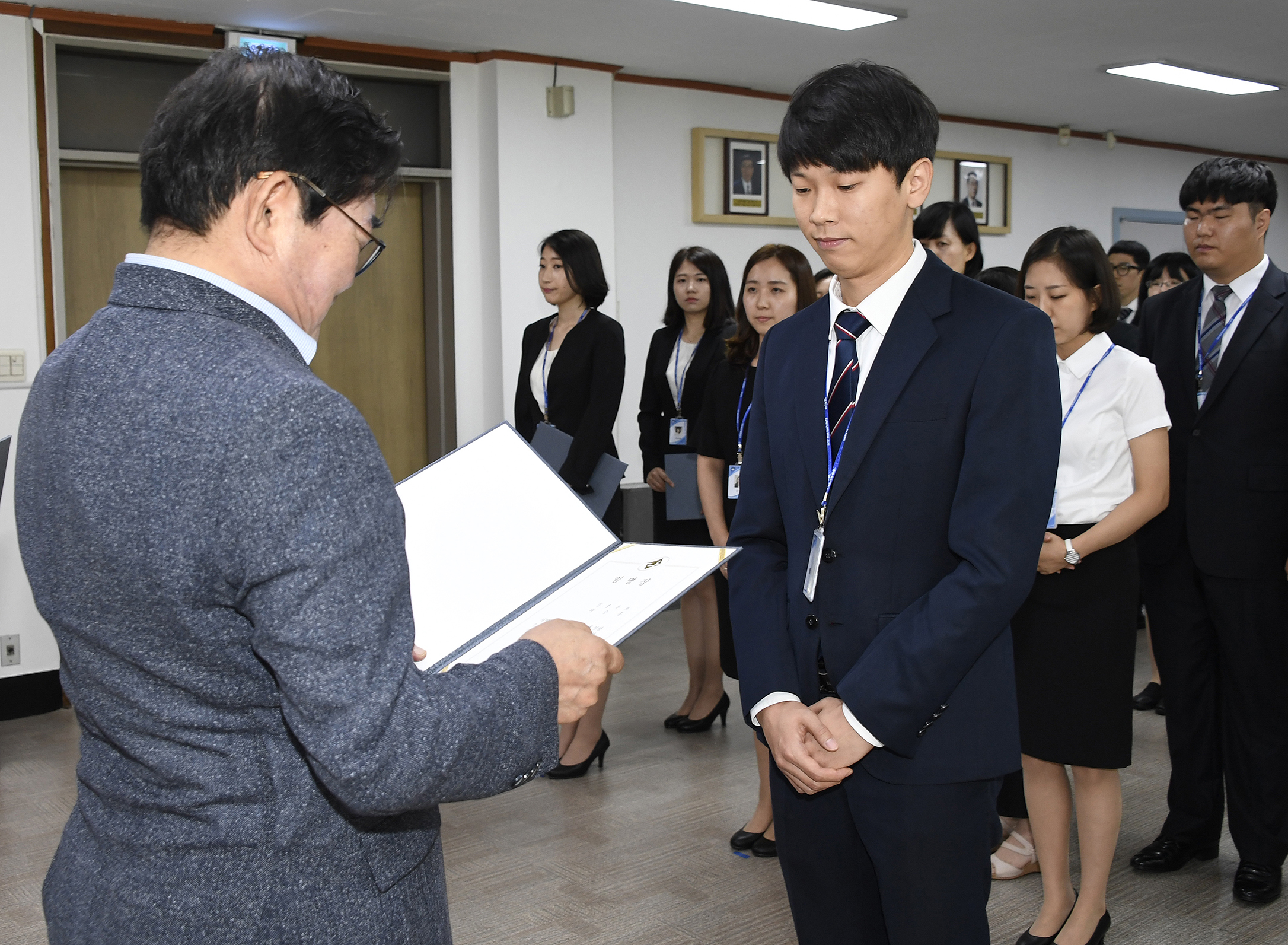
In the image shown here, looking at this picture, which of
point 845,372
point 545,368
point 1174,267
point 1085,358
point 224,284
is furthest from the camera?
point 1174,267

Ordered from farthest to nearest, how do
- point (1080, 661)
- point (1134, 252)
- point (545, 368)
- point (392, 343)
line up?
1. point (392, 343)
2. point (1134, 252)
3. point (545, 368)
4. point (1080, 661)

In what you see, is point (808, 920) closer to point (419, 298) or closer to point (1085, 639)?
point (1085, 639)

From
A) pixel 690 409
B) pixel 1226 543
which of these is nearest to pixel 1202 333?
pixel 1226 543

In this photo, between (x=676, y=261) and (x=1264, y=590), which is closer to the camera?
(x=1264, y=590)

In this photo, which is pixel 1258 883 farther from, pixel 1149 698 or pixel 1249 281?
pixel 1149 698

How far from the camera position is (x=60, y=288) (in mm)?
5082

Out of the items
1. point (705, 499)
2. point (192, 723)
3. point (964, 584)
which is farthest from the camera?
point (705, 499)

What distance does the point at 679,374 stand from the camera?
14.6 feet

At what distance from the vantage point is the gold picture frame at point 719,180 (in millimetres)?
7105

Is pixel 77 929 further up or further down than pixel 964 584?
further down

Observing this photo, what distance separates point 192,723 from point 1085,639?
83.9 inches

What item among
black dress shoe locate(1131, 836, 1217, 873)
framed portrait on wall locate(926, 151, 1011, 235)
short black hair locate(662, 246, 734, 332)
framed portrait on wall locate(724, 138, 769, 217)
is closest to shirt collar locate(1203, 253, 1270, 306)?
black dress shoe locate(1131, 836, 1217, 873)

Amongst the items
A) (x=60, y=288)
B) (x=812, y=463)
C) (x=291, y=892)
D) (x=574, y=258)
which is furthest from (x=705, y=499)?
(x=60, y=288)

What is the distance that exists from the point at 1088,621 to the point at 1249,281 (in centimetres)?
115
